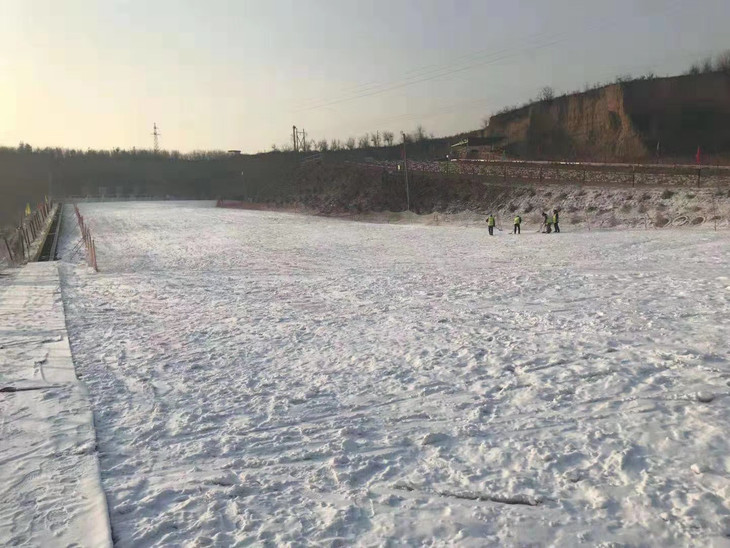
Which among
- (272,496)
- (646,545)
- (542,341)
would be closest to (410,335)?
(542,341)

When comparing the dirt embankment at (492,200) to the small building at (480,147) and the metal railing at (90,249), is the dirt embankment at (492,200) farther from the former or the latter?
the metal railing at (90,249)

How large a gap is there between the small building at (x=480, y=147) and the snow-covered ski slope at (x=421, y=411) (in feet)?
197

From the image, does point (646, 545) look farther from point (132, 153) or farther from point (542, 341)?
point (132, 153)

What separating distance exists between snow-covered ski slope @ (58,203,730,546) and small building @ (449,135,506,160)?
59989 millimetres

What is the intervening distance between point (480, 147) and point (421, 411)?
7458cm

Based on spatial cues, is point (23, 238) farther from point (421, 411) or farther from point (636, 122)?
point (636, 122)

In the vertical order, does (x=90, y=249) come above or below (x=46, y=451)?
above

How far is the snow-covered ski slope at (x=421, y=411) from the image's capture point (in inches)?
168

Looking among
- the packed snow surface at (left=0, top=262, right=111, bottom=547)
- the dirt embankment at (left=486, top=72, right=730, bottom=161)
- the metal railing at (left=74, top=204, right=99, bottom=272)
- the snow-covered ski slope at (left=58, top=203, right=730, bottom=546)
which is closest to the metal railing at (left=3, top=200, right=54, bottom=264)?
the metal railing at (left=74, top=204, right=99, bottom=272)

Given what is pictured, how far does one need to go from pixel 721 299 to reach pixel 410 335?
6.36m

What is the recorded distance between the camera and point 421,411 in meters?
6.30

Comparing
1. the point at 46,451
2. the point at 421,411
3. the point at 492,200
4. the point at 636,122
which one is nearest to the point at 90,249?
the point at 46,451

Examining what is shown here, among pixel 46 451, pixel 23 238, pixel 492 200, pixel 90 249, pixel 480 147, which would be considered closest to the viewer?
pixel 46 451

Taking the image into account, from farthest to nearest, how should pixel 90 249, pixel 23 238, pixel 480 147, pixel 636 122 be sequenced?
1. pixel 480 147
2. pixel 636 122
3. pixel 23 238
4. pixel 90 249
